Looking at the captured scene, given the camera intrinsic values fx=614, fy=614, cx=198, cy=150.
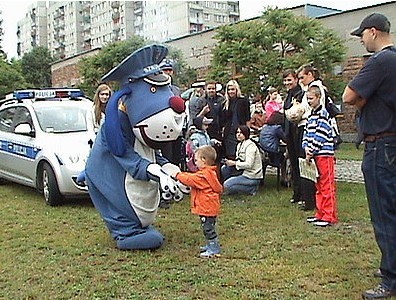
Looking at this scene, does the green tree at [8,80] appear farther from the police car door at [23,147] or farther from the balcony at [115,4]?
the balcony at [115,4]

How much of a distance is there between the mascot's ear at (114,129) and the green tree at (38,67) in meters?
50.7

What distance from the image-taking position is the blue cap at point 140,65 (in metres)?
Answer: 6.27

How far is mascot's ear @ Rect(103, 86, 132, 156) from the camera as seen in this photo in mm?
Result: 6145

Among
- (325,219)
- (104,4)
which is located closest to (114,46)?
(325,219)

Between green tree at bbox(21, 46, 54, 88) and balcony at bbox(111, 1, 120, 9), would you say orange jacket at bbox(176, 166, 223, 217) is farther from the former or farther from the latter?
balcony at bbox(111, 1, 120, 9)

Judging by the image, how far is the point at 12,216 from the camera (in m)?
8.52

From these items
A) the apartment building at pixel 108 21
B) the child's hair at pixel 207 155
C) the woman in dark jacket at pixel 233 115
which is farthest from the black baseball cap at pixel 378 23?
the apartment building at pixel 108 21

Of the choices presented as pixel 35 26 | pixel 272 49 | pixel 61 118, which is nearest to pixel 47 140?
pixel 61 118

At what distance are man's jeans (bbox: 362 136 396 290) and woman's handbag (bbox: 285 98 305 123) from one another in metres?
3.53

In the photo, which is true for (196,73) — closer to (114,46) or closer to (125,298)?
(114,46)

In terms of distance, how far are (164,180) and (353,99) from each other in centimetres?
203

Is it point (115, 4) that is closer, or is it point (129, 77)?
point (129, 77)

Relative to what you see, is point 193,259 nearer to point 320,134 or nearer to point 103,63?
point 320,134

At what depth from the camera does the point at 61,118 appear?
10.2 m
